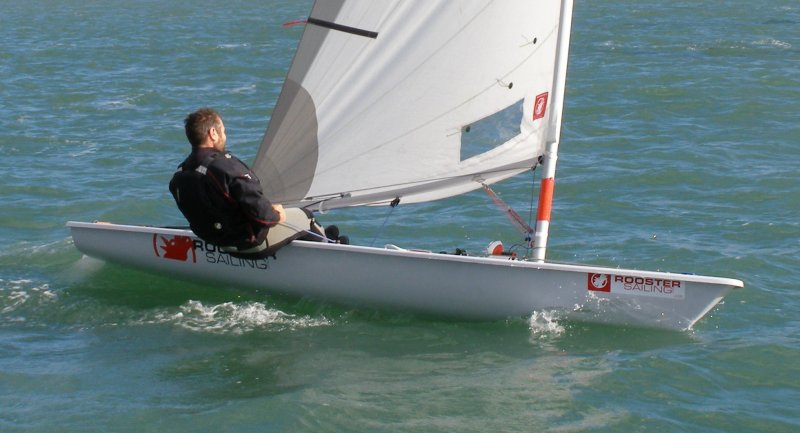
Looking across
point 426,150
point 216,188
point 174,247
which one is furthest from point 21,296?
point 426,150

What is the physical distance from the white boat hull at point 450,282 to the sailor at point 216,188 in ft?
1.77

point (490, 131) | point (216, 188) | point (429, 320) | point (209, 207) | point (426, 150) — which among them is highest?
point (490, 131)

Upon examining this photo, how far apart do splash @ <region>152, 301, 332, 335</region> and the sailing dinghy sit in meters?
0.16

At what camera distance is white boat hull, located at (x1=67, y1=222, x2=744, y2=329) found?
593cm

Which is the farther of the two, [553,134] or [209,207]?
[553,134]

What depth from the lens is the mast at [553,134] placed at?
6.04 m

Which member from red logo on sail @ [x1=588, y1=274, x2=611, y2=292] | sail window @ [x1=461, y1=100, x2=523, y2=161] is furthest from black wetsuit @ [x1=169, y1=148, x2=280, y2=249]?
red logo on sail @ [x1=588, y1=274, x2=611, y2=292]

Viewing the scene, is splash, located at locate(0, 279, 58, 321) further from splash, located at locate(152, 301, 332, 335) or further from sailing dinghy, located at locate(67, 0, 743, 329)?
sailing dinghy, located at locate(67, 0, 743, 329)

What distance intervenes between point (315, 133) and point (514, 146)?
1166 millimetres

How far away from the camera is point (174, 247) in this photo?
6887mm

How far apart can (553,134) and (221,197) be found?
1.88m

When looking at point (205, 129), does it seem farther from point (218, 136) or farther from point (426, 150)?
point (426, 150)

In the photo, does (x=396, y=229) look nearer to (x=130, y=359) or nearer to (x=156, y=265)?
(x=156, y=265)

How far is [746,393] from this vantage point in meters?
5.47
